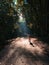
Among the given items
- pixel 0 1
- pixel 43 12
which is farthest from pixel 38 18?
pixel 0 1

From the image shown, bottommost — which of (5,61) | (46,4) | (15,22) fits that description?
(5,61)

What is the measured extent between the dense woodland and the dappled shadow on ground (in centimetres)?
68

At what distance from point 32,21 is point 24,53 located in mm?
3860

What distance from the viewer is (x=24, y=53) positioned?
7.17 metres

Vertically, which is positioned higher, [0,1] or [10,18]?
[0,1]

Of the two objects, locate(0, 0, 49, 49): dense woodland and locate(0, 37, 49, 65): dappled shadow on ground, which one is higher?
locate(0, 0, 49, 49): dense woodland

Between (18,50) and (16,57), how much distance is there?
0.57m

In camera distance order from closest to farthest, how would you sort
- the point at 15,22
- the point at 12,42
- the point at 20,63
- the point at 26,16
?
the point at 20,63
the point at 12,42
the point at 15,22
the point at 26,16

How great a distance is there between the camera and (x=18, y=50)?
7477 millimetres

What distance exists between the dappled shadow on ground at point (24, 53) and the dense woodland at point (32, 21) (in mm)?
678

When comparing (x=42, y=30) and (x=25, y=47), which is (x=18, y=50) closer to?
(x=25, y=47)

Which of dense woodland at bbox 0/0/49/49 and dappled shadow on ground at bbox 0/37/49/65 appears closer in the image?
dappled shadow on ground at bbox 0/37/49/65

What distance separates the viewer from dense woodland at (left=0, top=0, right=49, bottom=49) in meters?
9.23

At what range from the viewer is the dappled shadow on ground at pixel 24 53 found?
659 centimetres
